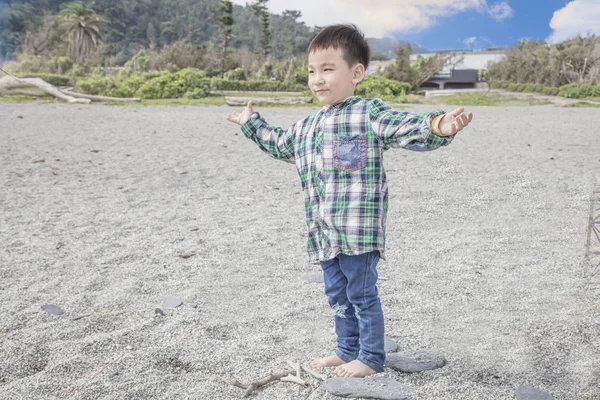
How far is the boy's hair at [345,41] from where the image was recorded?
76.1 inches

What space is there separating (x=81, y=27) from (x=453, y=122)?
122ft

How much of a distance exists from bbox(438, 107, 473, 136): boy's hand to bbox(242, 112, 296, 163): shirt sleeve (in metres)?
0.61

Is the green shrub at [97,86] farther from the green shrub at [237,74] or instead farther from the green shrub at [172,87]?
the green shrub at [237,74]

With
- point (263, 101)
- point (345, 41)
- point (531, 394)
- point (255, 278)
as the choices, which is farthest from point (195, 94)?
point (531, 394)

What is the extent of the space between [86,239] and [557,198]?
3.90 m

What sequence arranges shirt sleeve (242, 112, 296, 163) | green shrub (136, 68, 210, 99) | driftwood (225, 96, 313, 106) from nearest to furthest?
shirt sleeve (242, 112, 296, 163)
driftwood (225, 96, 313, 106)
green shrub (136, 68, 210, 99)

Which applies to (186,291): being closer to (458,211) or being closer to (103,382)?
(103,382)

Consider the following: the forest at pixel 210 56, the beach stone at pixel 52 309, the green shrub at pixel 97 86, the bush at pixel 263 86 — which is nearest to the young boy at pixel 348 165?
the beach stone at pixel 52 309

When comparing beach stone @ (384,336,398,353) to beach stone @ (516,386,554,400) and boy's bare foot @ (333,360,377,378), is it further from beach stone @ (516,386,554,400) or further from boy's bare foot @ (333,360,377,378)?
beach stone @ (516,386,554,400)

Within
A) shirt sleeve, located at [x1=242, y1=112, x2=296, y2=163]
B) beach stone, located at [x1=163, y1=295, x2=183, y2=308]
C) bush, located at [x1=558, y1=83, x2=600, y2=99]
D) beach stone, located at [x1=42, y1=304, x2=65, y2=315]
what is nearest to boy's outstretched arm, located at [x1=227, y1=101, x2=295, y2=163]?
shirt sleeve, located at [x1=242, y1=112, x2=296, y2=163]

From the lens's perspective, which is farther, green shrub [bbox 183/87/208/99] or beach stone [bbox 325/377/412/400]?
green shrub [bbox 183/87/208/99]

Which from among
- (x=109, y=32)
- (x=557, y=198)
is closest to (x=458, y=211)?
(x=557, y=198)

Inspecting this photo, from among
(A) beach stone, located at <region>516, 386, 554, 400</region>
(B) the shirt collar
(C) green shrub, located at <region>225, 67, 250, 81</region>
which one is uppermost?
(C) green shrub, located at <region>225, 67, 250, 81</region>

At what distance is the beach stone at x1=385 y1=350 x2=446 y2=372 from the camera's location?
7.41 feet
